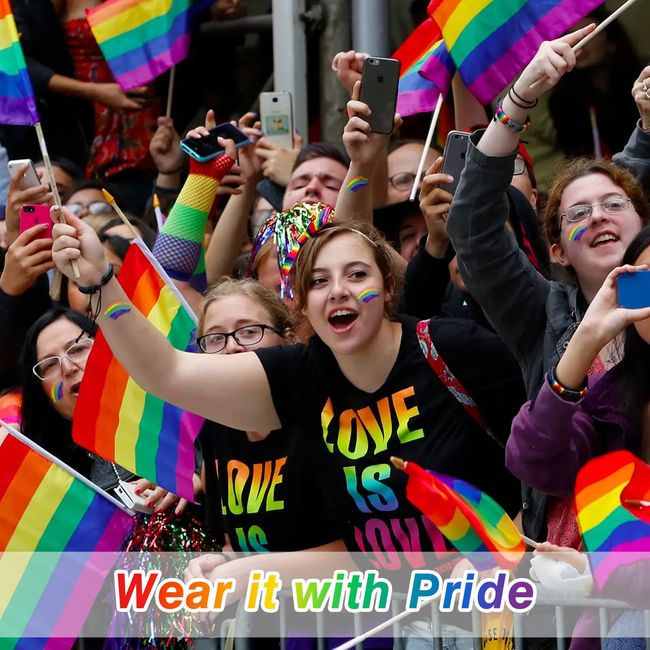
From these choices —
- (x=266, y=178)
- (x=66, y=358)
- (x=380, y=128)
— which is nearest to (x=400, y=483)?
(x=380, y=128)

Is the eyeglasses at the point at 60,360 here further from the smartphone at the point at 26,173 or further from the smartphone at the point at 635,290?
the smartphone at the point at 635,290

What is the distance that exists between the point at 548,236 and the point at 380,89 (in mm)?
798

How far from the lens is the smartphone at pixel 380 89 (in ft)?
14.8

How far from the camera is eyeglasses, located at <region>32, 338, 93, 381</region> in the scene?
16.0 ft

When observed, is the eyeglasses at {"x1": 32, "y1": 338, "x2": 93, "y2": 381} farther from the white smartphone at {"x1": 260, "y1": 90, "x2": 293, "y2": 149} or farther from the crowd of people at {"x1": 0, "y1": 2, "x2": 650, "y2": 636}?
the white smartphone at {"x1": 260, "y1": 90, "x2": 293, "y2": 149}

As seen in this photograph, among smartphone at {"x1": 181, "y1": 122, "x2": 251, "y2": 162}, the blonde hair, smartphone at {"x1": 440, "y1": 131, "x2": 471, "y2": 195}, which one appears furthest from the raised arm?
smartphone at {"x1": 181, "y1": 122, "x2": 251, "y2": 162}

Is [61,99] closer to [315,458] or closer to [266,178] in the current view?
[266,178]

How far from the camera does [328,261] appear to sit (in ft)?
12.9

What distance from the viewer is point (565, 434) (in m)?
3.29

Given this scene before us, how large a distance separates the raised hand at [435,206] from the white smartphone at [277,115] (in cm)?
154

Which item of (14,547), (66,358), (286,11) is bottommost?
(14,547)

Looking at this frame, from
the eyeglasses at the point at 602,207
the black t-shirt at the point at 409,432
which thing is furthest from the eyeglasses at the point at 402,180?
the black t-shirt at the point at 409,432

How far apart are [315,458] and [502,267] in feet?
2.34

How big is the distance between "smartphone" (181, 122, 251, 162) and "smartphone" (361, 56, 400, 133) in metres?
0.86
